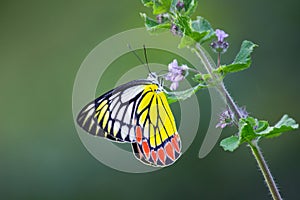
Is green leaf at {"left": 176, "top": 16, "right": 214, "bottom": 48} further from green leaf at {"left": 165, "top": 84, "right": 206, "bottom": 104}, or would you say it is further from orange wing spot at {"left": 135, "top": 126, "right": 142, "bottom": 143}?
orange wing spot at {"left": 135, "top": 126, "right": 142, "bottom": 143}

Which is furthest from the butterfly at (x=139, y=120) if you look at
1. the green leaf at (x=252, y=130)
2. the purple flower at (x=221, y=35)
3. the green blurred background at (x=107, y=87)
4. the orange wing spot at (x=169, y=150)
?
the green blurred background at (x=107, y=87)

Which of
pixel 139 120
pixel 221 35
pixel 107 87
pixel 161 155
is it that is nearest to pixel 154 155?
pixel 161 155

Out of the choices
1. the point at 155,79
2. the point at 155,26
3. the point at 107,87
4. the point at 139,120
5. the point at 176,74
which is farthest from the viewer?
the point at 107,87

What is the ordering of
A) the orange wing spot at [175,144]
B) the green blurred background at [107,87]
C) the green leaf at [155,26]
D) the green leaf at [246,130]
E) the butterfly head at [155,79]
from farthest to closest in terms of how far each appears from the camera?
1. the green blurred background at [107,87]
2. the orange wing spot at [175,144]
3. the butterfly head at [155,79]
4. the green leaf at [155,26]
5. the green leaf at [246,130]

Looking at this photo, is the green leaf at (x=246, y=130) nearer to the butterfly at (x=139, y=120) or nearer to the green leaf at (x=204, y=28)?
the green leaf at (x=204, y=28)

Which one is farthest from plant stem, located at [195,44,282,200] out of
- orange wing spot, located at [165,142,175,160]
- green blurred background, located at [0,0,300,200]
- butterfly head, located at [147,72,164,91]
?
green blurred background, located at [0,0,300,200]

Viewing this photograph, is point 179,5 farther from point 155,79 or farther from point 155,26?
point 155,79

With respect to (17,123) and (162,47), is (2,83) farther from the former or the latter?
Result: (162,47)
